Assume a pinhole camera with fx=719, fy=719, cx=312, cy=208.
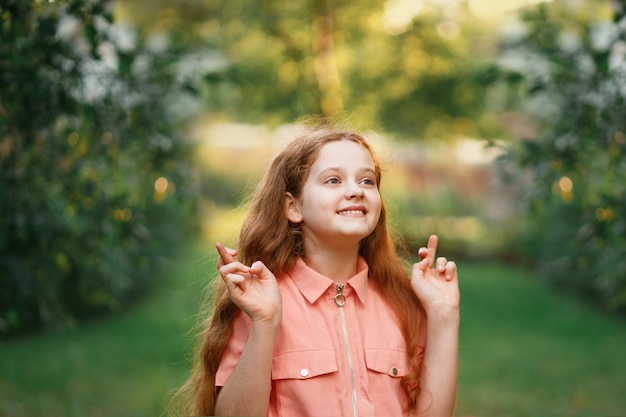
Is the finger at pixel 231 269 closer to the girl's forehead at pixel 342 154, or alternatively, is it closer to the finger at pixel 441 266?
the girl's forehead at pixel 342 154

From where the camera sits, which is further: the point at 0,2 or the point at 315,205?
the point at 0,2

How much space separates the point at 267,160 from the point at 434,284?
781mm

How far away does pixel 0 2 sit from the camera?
3037 mm

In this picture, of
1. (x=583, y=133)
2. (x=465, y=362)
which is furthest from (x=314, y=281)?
(x=465, y=362)

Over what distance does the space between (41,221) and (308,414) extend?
6.71ft

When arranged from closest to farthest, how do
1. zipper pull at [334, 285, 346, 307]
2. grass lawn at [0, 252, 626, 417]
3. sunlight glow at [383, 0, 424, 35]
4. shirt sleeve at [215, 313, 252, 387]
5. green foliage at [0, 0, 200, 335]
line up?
shirt sleeve at [215, 313, 252, 387] < zipper pull at [334, 285, 346, 307] < green foliage at [0, 0, 200, 335] < grass lawn at [0, 252, 626, 417] < sunlight glow at [383, 0, 424, 35]

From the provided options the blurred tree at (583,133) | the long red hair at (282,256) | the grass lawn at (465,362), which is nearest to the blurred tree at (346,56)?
the grass lawn at (465,362)

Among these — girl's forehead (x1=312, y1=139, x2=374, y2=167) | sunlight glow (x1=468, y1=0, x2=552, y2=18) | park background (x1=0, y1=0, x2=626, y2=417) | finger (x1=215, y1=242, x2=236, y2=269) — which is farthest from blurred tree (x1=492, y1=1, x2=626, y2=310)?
sunlight glow (x1=468, y1=0, x2=552, y2=18)

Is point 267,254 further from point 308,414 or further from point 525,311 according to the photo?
point 525,311

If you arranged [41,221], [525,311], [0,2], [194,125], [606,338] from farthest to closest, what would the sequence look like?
1. [194,125]
2. [525,311]
3. [606,338]
4. [41,221]
5. [0,2]

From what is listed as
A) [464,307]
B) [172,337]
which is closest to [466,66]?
[464,307]

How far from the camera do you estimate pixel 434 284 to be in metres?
2.28

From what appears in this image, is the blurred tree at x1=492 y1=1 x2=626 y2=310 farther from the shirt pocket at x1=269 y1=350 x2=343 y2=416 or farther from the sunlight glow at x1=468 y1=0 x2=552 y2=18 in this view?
the sunlight glow at x1=468 y1=0 x2=552 y2=18

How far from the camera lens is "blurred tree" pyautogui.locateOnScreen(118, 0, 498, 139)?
7926 millimetres
